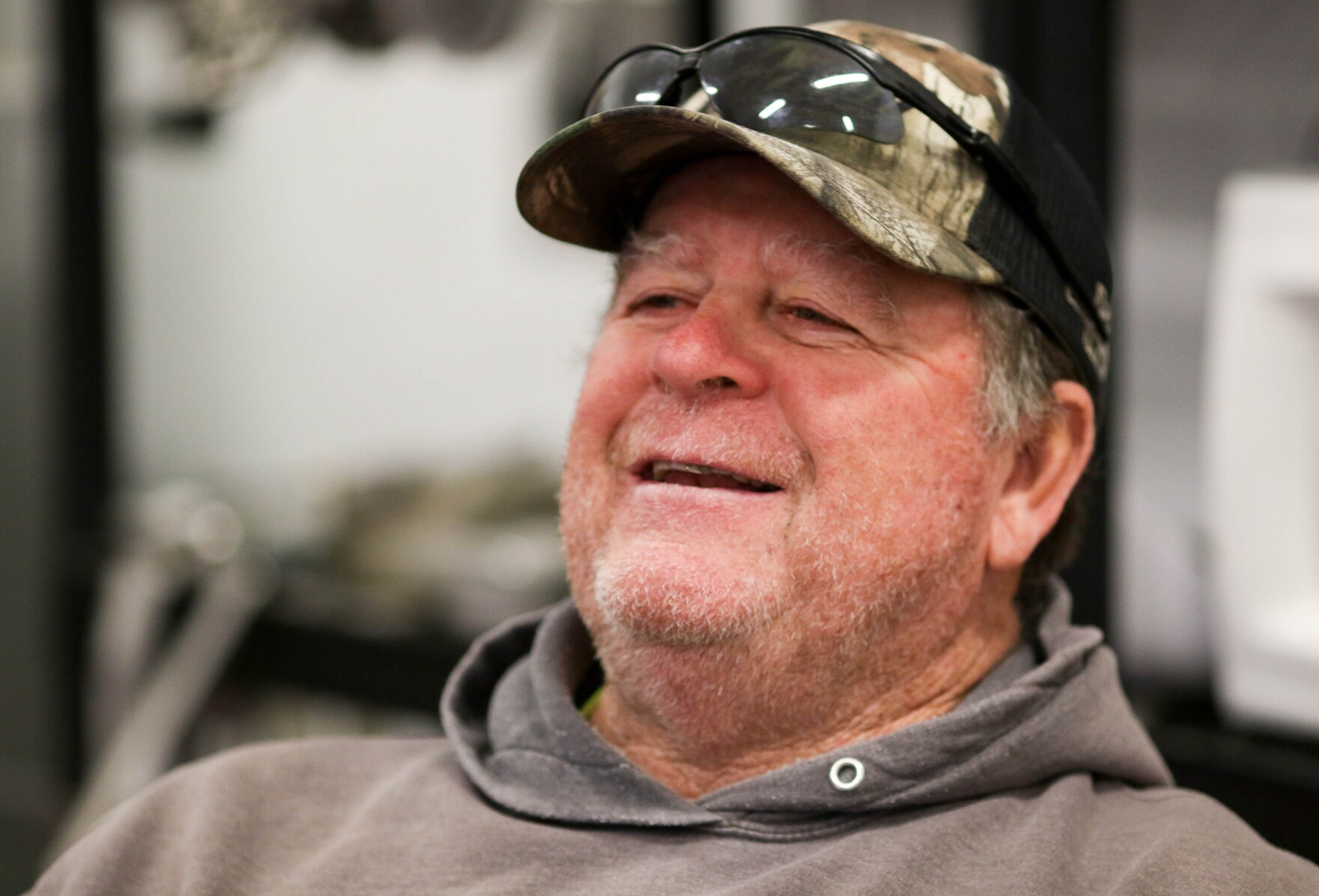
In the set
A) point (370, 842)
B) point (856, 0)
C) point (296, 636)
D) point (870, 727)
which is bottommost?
point (296, 636)

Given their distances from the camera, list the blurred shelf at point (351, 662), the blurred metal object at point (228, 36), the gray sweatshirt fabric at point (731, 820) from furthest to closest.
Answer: the blurred metal object at point (228, 36) → the blurred shelf at point (351, 662) → the gray sweatshirt fabric at point (731, 820)

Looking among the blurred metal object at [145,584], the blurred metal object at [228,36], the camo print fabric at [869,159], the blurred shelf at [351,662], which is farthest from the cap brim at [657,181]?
the blurred metal object at [145,584]

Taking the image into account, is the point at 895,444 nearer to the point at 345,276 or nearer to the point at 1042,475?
the point at 1042,475

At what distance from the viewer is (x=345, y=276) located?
345 centimetres

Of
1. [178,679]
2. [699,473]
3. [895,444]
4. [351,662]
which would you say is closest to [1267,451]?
[895,444]

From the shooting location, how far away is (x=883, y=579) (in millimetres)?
1227

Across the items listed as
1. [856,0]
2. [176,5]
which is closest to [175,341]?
[176,5]

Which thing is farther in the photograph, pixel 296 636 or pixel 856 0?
pixel 296 636

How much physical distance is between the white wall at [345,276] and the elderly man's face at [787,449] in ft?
5.25

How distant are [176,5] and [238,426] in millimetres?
1036

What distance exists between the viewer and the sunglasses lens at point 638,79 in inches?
51.1

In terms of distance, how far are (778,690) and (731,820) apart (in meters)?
0.12

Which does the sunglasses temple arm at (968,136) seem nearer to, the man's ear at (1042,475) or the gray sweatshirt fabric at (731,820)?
the man's ear at (1042,475)

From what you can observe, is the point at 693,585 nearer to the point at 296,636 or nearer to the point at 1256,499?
the point at 1256,499
